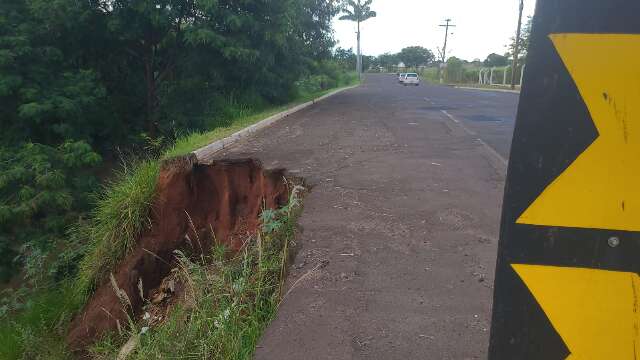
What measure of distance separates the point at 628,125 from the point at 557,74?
174 millimetres

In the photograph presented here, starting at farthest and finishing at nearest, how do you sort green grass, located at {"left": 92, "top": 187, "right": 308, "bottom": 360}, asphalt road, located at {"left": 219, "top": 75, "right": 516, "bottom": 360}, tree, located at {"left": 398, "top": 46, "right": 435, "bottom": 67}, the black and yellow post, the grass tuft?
tree, located at {"left": 398, "top": 46, "right": 435, "bottom": 67} → the grass tuft → green grass, located at {"left": 92, "top": 187, "right": 308, "bottom": 360} → asphalt road, located at {"left": 219, "top": 75, "right": 516, "bottom": 360} → the black and yellow post

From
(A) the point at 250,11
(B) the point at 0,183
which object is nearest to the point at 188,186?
(B) the point at 0,183

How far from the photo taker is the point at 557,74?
98cm

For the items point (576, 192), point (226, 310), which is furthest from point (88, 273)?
point (576, 192)

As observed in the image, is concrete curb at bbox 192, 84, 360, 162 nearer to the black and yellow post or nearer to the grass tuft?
the grass tuft

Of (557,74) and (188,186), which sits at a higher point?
(557,74)

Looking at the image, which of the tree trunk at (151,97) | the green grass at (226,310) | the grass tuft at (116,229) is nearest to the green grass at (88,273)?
the grass tuft at (116,229)

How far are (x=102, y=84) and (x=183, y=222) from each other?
9163 millimetres

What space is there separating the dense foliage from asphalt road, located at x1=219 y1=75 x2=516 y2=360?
160 inches

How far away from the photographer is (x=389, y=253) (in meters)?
3.86

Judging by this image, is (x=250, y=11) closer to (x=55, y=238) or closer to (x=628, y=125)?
(x=55, y=238)

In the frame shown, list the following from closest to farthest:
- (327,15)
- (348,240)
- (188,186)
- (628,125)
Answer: (628,125) → (348,240) → (188,186) → (327,15)

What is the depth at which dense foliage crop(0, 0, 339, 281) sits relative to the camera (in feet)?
29.8

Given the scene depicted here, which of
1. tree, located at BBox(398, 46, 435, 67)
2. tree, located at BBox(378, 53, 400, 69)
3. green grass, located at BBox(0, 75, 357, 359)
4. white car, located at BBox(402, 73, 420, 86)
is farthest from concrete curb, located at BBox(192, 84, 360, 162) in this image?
tree, located at BBox(378, 53, 400, 69)
